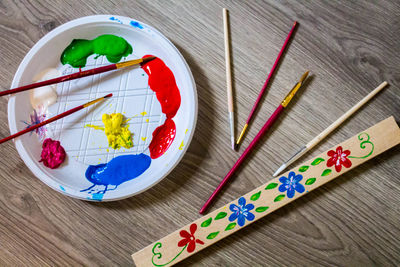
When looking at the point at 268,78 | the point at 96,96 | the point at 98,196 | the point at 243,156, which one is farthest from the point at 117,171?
the point at 268,78

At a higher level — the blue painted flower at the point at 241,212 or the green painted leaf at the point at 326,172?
the green painted leaf at the point at 326,172

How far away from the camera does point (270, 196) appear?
2.53 feet

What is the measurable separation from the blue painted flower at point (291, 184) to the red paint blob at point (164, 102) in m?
0.26

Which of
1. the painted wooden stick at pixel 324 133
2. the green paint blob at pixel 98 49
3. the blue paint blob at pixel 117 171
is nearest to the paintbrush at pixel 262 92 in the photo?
the painted wooden stick at pixel 324 133

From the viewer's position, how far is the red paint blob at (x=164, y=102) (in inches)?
31.7

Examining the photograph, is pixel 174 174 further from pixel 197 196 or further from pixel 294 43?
pixel 294 43

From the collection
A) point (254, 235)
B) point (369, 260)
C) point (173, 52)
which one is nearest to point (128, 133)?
point (173, 52)

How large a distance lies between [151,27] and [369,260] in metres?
0.69

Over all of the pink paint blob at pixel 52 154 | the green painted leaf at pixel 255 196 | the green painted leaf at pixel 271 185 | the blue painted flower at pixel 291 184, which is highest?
the blue painted flower at pixel 291 184

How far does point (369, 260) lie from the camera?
0.78 meters

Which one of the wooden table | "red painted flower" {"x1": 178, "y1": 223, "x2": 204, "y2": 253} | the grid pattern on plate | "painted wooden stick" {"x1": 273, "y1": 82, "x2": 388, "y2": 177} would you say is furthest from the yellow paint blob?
"painted wooden stick" {"x1": 273, "y1": 82, "x2": 388, "y2": 177}

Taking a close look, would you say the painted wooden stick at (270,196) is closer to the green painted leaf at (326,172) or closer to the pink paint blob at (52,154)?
the green painted leaf at (326,172)

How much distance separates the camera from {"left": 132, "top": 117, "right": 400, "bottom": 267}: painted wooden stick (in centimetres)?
77

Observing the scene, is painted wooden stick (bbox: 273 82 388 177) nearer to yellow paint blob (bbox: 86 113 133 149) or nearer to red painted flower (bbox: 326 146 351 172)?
red painted flower (bbox: 326 146 351 172)
